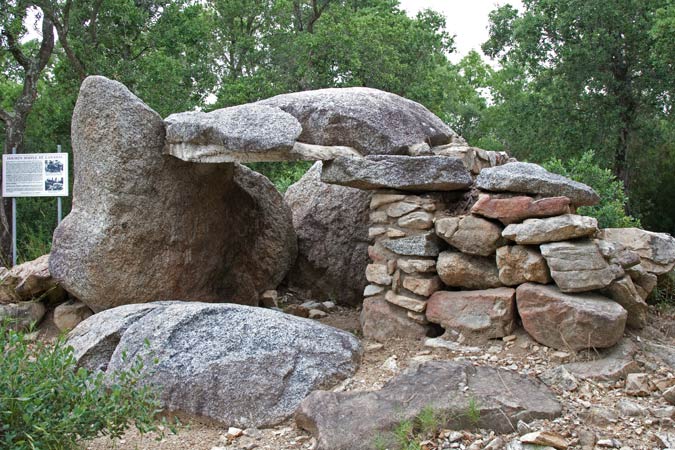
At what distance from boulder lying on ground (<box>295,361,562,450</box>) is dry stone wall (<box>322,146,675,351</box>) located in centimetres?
66

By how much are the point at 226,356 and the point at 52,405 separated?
1329 millimetres

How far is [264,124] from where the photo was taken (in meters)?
5.13

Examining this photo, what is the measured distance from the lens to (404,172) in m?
5.17

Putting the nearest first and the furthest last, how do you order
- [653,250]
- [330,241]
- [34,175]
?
[653,250], [330,241], [34,175]

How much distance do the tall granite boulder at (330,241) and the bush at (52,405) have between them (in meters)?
3.80

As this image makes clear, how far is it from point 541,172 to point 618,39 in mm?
9071

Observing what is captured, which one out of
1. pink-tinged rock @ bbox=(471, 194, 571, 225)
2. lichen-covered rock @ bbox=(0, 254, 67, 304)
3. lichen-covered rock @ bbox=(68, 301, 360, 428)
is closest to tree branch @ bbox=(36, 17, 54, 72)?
lichen-covered rock @ bbox=(0, 254, 67, 304)

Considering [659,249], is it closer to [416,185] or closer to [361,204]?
[416,185]

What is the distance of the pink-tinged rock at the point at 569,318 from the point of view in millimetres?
4297

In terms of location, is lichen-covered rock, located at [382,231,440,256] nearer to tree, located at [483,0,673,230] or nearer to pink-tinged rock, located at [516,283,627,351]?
pink-tinged rock, located at [516,283,627,351]

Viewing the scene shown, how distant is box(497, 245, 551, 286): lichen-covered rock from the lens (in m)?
4.55

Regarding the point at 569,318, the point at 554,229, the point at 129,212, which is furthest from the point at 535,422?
the point at 129,212

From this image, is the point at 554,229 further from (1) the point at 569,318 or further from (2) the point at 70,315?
(2) the point at 70,315

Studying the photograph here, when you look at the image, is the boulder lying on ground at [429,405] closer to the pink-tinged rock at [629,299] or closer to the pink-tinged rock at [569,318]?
the pink-tinged rock at [569,318]
